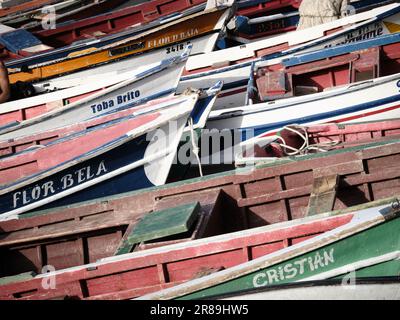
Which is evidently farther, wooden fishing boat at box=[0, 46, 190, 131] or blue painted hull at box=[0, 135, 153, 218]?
wooden fishing boat at box=[0, 46, 190, 131]

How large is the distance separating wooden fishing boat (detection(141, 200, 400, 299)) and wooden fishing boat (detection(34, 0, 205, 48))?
32.0 ft

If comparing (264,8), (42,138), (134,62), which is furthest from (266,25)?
(42,138)

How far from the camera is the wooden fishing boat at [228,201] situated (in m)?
6.66

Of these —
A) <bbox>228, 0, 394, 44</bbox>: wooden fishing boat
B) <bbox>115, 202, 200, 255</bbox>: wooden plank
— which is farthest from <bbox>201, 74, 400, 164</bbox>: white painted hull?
<bbox>228, 0, 394, 44</bbox>: wooden fishing boat

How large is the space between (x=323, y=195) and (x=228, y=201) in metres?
0.96

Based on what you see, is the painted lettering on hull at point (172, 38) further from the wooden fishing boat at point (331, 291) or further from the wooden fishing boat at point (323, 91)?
the wooden fishing boat at point (331, 291)

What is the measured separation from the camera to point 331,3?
11.1 m

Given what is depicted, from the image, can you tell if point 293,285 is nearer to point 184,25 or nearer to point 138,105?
point 138,105

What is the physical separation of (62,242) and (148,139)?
1.50 metres

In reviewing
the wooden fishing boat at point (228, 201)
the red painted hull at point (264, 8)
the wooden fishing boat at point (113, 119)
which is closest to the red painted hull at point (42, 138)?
the wooden fishing boat at point (113, 119)

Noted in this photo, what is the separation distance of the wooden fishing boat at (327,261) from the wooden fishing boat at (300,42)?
5.42 m

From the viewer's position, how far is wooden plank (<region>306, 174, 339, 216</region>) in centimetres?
605

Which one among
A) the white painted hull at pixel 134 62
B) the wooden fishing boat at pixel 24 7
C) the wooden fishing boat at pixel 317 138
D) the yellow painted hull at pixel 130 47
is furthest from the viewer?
the wooden fishing boat at pixel 24 7

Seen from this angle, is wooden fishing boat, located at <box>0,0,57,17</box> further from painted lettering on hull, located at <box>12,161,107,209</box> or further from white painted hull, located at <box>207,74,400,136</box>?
painted lettering on hull, located at <box>12,161,107,209</box>
